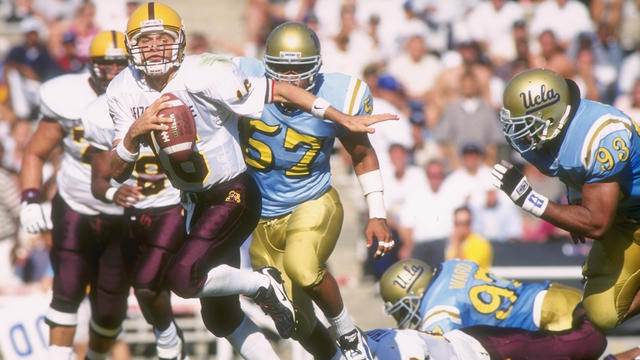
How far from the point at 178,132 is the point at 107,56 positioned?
1.63 m

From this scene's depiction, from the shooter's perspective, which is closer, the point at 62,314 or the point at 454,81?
the point at 62,314

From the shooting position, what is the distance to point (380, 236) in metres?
6.36

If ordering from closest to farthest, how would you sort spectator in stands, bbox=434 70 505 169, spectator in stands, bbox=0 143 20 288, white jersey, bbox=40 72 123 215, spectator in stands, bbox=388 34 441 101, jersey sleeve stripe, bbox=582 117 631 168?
jersey sleeve stripe, bbox=582 117 631 168 < white jersey, bbox=40 72 123 215 < spectator in stands, bbox=0 143 20 288 < spectator in stands, bbox=434 70 505 169 < spectator in stands, bbox=388 34 441 101

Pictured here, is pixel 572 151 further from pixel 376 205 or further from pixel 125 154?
pixel 125 154

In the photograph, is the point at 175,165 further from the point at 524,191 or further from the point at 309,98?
the point at 524,191

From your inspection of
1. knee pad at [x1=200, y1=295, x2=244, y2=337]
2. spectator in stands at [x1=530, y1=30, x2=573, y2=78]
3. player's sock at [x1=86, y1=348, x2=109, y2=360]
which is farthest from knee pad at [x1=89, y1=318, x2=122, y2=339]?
spectator in stands at [x1=530, y1=30, x2=573, y2=78]

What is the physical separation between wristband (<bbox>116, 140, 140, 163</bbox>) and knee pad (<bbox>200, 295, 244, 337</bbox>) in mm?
921

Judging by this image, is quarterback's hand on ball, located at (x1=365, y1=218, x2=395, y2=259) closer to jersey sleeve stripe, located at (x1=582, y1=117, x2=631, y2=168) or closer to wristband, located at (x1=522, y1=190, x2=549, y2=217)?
wristband, located at (x1=522, y1=190, x2=549, y2=217)

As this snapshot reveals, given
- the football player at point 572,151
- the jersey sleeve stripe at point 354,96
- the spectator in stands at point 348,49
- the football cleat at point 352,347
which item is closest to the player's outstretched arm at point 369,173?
the jersey sleeve stripe at point 354,96

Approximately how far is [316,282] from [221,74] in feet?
4.16

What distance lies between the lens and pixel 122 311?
24.2 ft

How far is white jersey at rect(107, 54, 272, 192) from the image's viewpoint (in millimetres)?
5930

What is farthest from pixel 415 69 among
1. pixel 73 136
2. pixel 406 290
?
pixel 73 136

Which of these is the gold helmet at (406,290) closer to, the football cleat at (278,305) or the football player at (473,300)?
the football player at (473,300)
